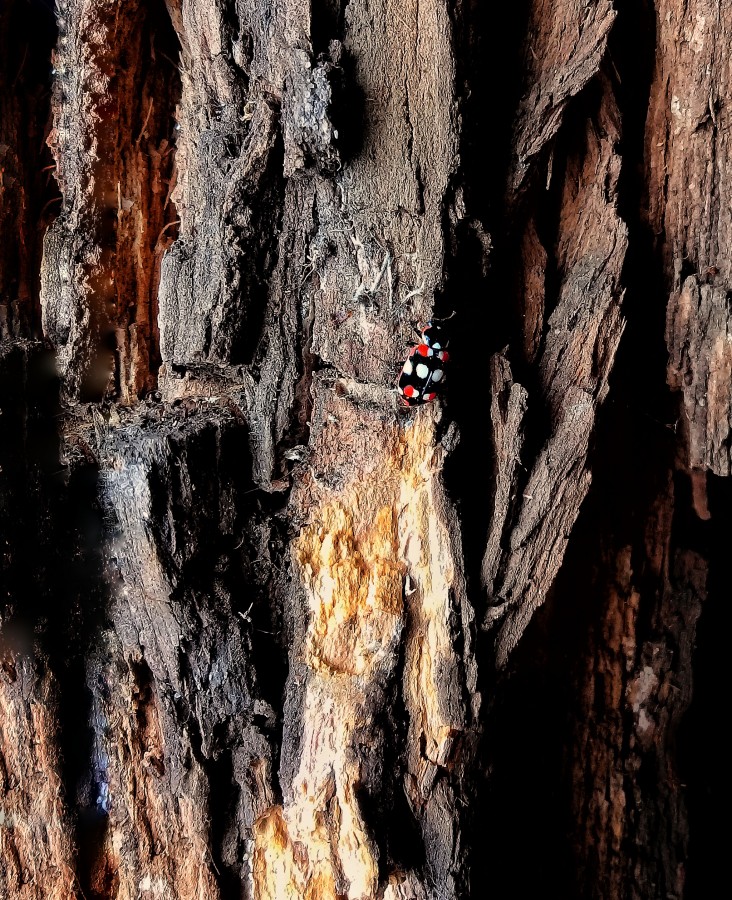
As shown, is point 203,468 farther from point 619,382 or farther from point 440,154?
point 619,382

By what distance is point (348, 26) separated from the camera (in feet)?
5.34

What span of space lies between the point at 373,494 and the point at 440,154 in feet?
2.69

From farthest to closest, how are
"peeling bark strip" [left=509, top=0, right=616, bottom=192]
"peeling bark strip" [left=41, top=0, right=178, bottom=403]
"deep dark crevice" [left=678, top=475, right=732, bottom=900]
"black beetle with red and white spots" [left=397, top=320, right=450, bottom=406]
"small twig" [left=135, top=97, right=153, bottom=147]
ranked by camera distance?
"deep dark crevice" [left=678, top=475, right=732, bottom=900] → "small twig" [left=135, top=97, right=153, bottom=147] → "peeling bark strip" [left=41, top=0, right=178, bottom=403] → "peeling bark strip" [left=509, top=0, right=616, bottom=192] → "black beetle with red and white spots" [left=397, top=320, right=450, bottom=406]

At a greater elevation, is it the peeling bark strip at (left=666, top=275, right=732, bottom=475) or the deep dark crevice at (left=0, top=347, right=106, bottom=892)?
the peeling bark strip at (left=666, top=275, right=732, bottom=475)

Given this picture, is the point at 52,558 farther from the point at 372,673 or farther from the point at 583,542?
the point at 583,542

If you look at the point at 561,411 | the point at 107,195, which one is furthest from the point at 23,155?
the point at 561,411

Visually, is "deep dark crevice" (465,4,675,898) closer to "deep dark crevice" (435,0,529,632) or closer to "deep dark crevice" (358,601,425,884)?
"deep dark crevice" (435,0,529,632)

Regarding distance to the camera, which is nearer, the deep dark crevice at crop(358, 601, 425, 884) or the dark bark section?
the deep dark crevice at crop(358, 601, 425, 884)

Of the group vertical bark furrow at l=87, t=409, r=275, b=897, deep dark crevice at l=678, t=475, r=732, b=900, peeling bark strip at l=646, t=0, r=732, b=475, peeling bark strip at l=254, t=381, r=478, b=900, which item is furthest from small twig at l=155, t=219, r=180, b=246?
deep dark crevice at l=678, t=475, r=732, b=900

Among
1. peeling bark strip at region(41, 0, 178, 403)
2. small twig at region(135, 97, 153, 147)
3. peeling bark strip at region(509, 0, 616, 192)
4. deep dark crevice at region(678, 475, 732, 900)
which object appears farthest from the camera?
deep dark crevice at region(678, 475, 732, 900)

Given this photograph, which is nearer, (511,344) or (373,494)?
(373,494)

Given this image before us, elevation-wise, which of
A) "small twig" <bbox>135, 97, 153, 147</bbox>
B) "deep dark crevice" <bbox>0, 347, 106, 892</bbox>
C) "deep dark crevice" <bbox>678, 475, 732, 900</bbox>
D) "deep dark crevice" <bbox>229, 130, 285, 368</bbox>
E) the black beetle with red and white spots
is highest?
"small twig" <bbox>135, 97, 153, 147</bbox>

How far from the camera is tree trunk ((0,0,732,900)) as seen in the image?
1595 mm

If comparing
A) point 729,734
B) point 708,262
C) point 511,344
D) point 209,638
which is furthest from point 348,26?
point 729,734
